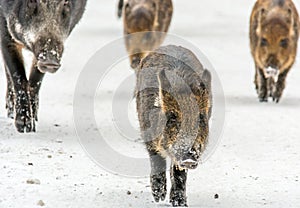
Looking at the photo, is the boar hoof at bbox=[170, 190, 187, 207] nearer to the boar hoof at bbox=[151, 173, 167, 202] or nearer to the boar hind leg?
the boar hoof at bbox=[151, 173, 167, 202]

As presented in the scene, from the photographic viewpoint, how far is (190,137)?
6203 millimetres

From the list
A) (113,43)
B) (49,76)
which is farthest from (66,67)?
(113,43)

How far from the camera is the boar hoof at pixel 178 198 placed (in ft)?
21.6

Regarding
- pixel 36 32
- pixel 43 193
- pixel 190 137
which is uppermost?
pixel 36 32

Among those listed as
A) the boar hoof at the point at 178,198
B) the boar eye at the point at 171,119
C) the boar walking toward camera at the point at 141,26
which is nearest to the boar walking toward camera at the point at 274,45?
the boar walking toward camera at the point at 141,26

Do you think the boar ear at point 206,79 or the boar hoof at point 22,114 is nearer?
the boar ear at point 206,79

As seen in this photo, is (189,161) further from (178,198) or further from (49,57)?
(49,57)

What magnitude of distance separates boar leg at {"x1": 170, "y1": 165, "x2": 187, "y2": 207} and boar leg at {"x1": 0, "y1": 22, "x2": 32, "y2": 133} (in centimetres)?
279

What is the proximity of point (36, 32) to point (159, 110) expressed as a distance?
248 centimetres

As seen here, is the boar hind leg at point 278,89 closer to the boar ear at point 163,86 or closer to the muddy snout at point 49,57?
the muddy snout at point 49,57

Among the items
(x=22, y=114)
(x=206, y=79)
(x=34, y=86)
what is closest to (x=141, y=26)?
(x=34, y=86)

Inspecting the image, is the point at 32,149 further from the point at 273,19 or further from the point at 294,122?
the point at 273,19

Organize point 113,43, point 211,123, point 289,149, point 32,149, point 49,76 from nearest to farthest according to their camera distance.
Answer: point 32,149 < point 289,149 < point 211,123 < point 49,76 < point 113,43

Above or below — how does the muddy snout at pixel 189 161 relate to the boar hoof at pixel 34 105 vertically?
below
